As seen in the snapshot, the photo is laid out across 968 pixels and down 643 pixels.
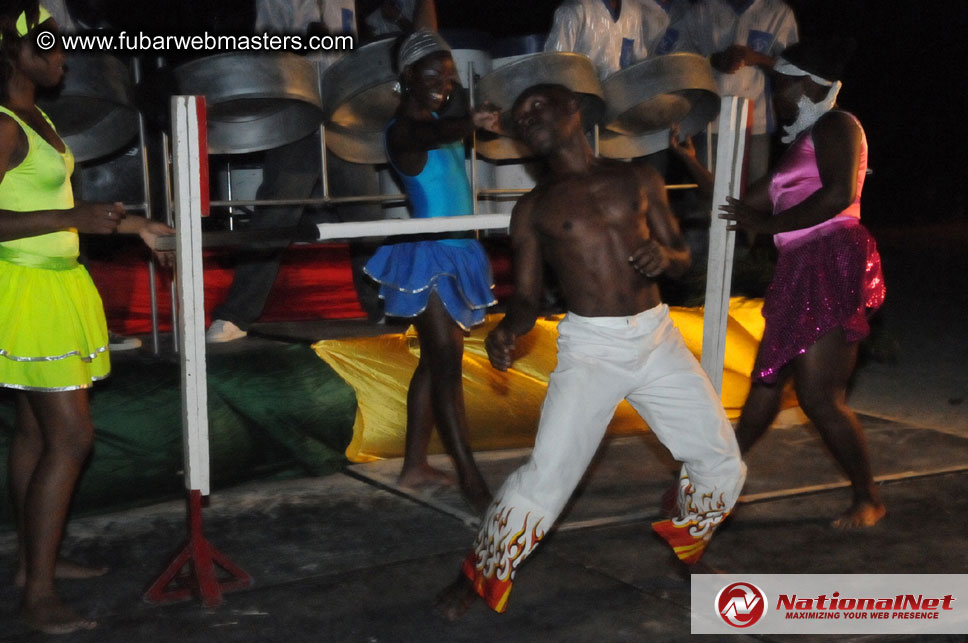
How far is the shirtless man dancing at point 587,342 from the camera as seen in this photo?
109 inches

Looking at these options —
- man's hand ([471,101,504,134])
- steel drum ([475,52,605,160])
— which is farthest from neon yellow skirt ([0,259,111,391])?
steel drum ([475,52,605,160])

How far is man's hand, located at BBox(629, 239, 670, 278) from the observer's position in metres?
2.70

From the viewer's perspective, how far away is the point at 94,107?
4051 millimetres

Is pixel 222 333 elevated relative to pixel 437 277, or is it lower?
lower

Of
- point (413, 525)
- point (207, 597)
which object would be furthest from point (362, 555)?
point (207, 597)

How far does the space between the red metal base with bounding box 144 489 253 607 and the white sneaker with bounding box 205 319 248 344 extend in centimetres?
176

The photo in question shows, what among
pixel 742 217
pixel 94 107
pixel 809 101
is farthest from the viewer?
pixel 94 107

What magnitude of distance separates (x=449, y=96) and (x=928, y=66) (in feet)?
54.4

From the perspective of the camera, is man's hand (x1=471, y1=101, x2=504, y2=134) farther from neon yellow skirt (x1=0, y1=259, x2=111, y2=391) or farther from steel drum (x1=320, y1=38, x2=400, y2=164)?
neon yellow skirt (x1=0, y1=259, x2=111, y2=391)

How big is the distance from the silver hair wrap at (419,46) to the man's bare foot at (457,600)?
1670mm

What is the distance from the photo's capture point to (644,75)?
14.4 feet

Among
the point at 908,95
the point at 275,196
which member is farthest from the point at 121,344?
the point at 908,95

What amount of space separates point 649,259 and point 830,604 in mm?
1132

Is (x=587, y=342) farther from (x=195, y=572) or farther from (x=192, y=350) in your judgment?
(x=195, y=572)
